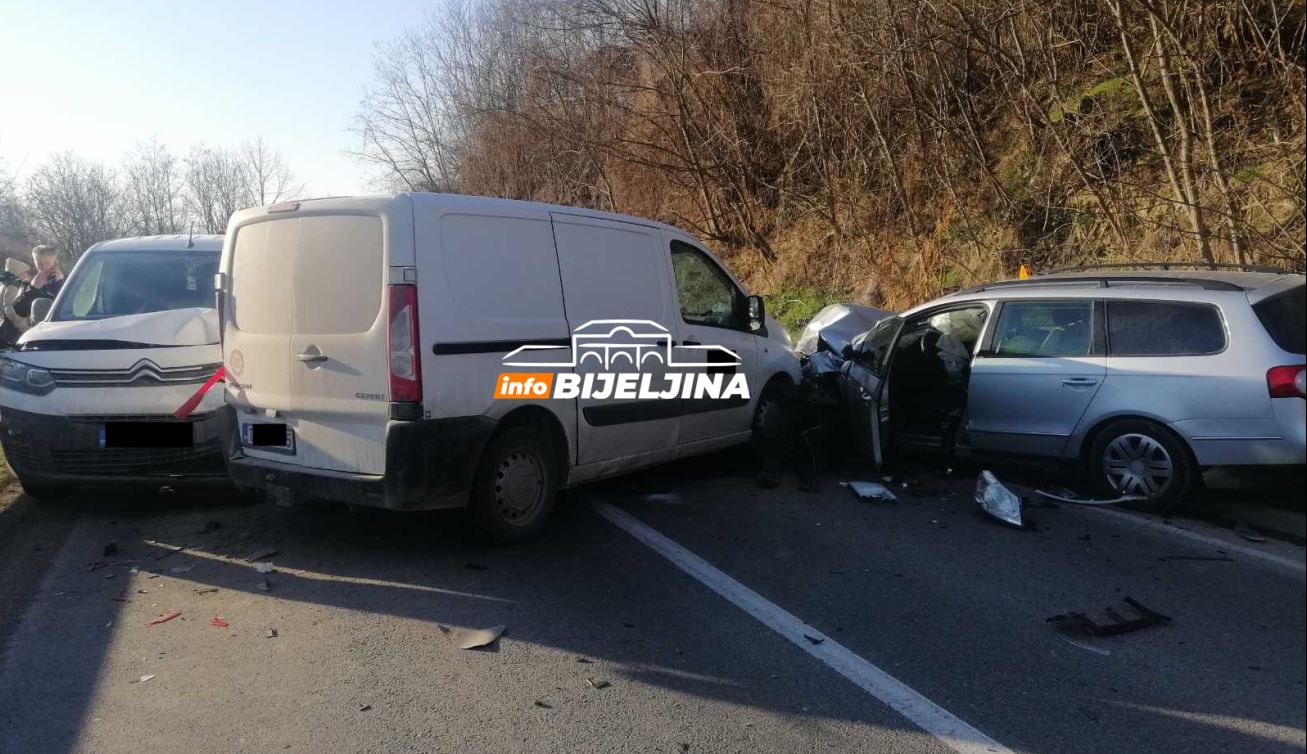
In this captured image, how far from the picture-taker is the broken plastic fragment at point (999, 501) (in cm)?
606

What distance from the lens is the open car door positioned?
7082mm

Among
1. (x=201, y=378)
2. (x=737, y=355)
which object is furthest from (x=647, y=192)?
(x=201, y=378)

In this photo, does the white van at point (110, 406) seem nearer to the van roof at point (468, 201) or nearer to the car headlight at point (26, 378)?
the car headlight at point (26, 378)

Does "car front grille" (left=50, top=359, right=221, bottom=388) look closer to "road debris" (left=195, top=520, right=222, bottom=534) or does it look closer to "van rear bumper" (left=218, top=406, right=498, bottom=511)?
"road debris" (left=195, top=520, right=222, bottom=534)

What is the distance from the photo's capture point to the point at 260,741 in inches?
137

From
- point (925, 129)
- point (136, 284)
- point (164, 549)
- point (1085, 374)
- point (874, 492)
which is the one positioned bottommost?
point (164, 549)

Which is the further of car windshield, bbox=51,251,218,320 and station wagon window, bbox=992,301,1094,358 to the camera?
car windshield, bbox=51,251,218,320

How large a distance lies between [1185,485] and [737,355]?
11.0 feet

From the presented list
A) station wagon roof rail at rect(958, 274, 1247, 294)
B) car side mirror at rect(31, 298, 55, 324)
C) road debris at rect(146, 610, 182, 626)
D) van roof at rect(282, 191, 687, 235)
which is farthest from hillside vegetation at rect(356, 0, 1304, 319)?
car side mirror at rect(31, 298, 55, 324)

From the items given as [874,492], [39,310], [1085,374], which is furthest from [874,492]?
[39,310]

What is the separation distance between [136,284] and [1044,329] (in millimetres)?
7418

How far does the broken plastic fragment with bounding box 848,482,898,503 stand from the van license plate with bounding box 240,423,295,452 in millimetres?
4050

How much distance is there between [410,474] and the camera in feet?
16.6

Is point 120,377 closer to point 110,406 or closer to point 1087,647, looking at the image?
point 110,406
